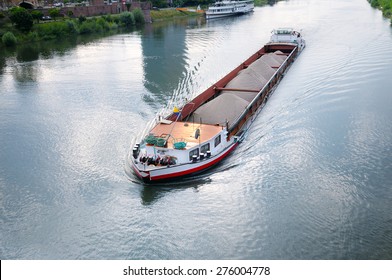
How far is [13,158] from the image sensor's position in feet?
57.5

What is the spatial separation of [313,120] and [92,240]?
1314 centimetres

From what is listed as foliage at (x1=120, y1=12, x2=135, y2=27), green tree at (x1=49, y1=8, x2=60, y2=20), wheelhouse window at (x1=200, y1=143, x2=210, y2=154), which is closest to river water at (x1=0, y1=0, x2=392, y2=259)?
wheelhouse window at (x1=200, y1=143, x2=210, y2=154)

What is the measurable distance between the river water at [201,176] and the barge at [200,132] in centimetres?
56

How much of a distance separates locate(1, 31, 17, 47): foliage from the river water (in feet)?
57.6

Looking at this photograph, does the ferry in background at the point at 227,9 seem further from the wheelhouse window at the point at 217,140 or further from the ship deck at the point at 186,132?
the wheelhouse window at the point at 217,140

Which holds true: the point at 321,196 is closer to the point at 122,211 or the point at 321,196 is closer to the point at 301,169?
the point at 301,169

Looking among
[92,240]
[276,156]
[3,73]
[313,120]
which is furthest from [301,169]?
[3,73]

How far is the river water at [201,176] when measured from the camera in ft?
39.1

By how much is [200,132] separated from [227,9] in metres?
61.2

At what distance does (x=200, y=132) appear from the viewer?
53.2 ft

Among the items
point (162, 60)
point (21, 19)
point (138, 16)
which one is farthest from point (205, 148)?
point (138, 16)

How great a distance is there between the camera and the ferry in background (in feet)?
230

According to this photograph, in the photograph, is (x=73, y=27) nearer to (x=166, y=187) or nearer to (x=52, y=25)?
(x=52, y=25)

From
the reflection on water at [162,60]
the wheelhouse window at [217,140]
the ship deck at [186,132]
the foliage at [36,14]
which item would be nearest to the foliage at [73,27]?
the foliage at [36,14]
